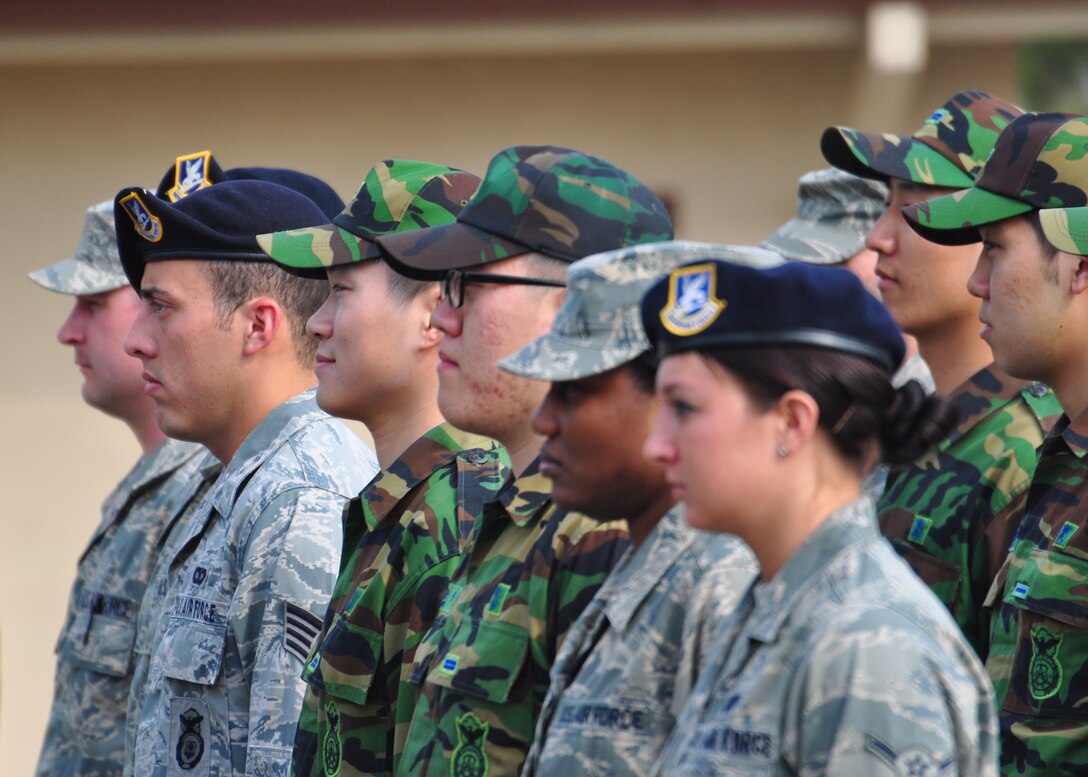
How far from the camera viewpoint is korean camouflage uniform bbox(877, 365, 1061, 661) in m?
3.32

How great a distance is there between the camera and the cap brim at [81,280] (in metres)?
5.39

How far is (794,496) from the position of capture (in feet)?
7.06

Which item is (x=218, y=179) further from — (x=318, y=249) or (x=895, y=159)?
(x=895, y=159)

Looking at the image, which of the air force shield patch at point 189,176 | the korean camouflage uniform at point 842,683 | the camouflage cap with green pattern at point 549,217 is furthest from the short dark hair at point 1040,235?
the air force shield patch at point 189,176

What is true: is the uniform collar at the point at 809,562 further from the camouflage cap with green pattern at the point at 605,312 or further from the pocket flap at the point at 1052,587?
the pocket flap at the point at 1052,587

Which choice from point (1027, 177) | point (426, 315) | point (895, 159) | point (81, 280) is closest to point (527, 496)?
point (426, 315)

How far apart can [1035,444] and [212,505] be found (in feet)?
6.05

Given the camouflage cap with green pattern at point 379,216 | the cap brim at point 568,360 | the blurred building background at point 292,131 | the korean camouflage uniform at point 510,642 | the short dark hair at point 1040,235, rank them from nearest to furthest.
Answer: the cap brim at point 568,360 → the korean camouflage uniform at point 510,642 → the short dark hair at point 1040,235 → the camouflage cap with green pattern at point 379,216 → the blurred building background at point 292,131

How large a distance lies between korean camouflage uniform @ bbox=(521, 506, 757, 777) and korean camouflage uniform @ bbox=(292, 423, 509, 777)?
71 cm

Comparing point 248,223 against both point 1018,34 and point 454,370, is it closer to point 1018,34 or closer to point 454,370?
point 454,370

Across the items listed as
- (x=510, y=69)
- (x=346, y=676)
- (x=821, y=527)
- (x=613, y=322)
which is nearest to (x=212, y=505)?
(x=346, y=676)

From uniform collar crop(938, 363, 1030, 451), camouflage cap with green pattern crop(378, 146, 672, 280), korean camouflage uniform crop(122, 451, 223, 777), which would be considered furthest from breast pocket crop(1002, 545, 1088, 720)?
korean camouflage uniform crop(122, 451, 223, 777)

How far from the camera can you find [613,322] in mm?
2504

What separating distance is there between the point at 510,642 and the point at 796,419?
30.9 inches
